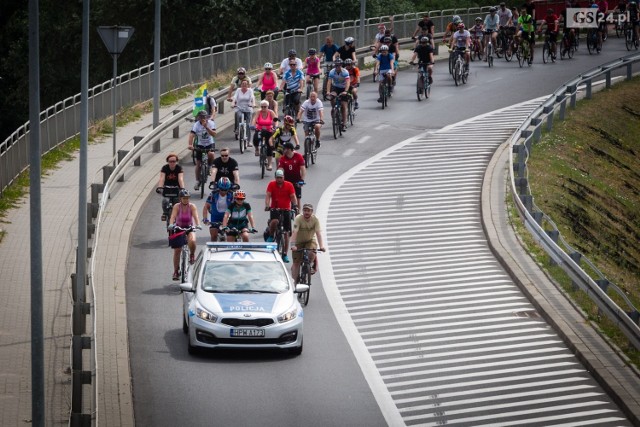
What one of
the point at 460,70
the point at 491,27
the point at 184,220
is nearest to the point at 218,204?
the point at 184,220

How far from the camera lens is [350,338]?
2108 cm

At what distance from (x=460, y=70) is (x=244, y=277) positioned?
26159 mm

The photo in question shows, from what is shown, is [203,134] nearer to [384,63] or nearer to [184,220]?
[184,220]


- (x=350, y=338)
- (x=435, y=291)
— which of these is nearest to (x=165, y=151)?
(x=435, y=291)

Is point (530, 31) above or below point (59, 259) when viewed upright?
above

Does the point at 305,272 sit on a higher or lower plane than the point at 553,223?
lower

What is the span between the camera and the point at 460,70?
4541 centimetres

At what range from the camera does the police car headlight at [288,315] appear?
1955cm

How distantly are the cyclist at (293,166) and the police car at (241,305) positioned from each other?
243 inches

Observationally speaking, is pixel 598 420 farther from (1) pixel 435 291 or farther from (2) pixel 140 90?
(2) pixel 140 90

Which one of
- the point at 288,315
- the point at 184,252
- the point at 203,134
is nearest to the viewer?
the point at 288,315

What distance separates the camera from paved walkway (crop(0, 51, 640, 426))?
17.6m

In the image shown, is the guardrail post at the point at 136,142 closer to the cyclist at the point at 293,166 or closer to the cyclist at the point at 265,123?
the cyclist at the point at 265,123

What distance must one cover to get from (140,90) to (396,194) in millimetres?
15063
